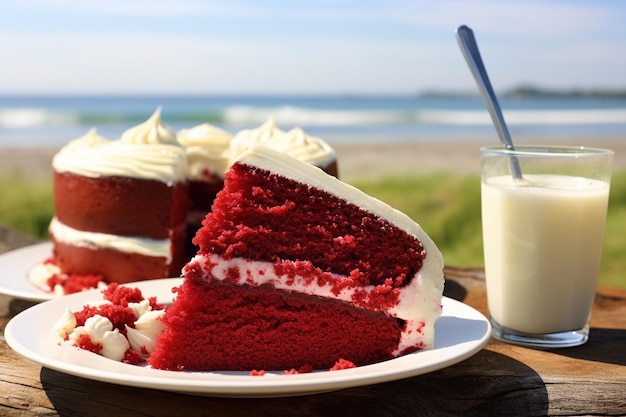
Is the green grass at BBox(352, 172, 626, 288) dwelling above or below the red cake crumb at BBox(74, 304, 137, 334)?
below

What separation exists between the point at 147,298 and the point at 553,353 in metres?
1.41

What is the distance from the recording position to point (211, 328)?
91.0 inches

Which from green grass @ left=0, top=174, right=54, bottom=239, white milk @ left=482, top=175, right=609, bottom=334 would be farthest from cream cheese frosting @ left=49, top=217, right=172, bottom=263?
green grass @ left=0, top=174, right=54, bottom=239

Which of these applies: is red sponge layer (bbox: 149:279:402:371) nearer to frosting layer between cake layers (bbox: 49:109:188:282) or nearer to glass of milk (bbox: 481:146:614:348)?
glass of milk (bbox: 481:146:614:348)

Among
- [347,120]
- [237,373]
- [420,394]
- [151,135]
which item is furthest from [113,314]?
[347,120]

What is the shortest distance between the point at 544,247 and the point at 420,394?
2.33 feet

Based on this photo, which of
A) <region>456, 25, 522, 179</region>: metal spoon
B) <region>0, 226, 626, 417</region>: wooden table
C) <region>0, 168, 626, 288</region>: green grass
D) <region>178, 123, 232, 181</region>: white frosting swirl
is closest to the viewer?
<region>0, 226, 626, 417</region>: wooden table

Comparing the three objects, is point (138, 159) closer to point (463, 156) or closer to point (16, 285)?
point (16, 285)

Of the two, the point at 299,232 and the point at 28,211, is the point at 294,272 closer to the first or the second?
the point at 299,232

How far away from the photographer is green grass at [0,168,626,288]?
737 centimetres

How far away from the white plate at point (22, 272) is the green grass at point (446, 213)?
405 centimetres

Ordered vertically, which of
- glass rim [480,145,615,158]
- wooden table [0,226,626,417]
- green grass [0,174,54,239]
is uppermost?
glass rim [480,145,615,158]

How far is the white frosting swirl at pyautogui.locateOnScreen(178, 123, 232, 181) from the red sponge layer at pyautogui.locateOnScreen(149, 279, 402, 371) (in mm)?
1895

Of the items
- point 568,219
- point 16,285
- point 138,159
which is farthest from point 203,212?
point 568,219
